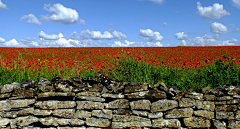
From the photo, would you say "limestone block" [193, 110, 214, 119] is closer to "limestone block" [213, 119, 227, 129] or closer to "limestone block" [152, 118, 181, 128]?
"limestone block" [213, 119, 227, 129]

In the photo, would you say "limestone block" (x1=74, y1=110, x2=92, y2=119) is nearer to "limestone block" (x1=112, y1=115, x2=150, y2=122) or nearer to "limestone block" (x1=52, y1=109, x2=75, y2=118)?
"limestone block" (x1=52, y1=109, x2=75, y2=118)

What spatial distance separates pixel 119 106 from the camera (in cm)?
342

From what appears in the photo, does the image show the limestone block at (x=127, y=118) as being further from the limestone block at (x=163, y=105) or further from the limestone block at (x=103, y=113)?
the limestone block at (x=163, y=105)

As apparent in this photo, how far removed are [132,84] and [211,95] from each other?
1.59m

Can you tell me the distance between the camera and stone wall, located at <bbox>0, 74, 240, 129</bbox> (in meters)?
3.37

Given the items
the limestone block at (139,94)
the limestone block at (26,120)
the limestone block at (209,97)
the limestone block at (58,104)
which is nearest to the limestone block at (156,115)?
the limestone block at (139,94)

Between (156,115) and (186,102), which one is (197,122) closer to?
(186,102)

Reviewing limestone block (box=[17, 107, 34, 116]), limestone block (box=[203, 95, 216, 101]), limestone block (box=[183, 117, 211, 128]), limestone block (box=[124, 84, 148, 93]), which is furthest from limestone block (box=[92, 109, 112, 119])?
limestone block (box=[203, 95, 216, 101])

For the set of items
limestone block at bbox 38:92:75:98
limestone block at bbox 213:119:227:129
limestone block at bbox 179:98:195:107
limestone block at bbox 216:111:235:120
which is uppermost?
limestone block at bbox 38:92:75:98

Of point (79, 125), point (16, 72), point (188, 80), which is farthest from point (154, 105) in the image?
point (16, 72)

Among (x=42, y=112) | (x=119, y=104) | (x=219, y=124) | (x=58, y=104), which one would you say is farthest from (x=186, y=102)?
(x=42, y=112)

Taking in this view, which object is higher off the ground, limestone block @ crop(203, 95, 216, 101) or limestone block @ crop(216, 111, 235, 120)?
limestone block @ crop(203, 95, 216, 101)

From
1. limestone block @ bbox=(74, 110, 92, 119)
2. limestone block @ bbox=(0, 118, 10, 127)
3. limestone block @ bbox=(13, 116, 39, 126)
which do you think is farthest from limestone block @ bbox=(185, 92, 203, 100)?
limestone block @ bbox=(0, 118, 10, 127)

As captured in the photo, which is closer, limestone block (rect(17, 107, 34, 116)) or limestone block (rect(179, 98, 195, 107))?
limestone block (rect(179, 98, 195, 107))
